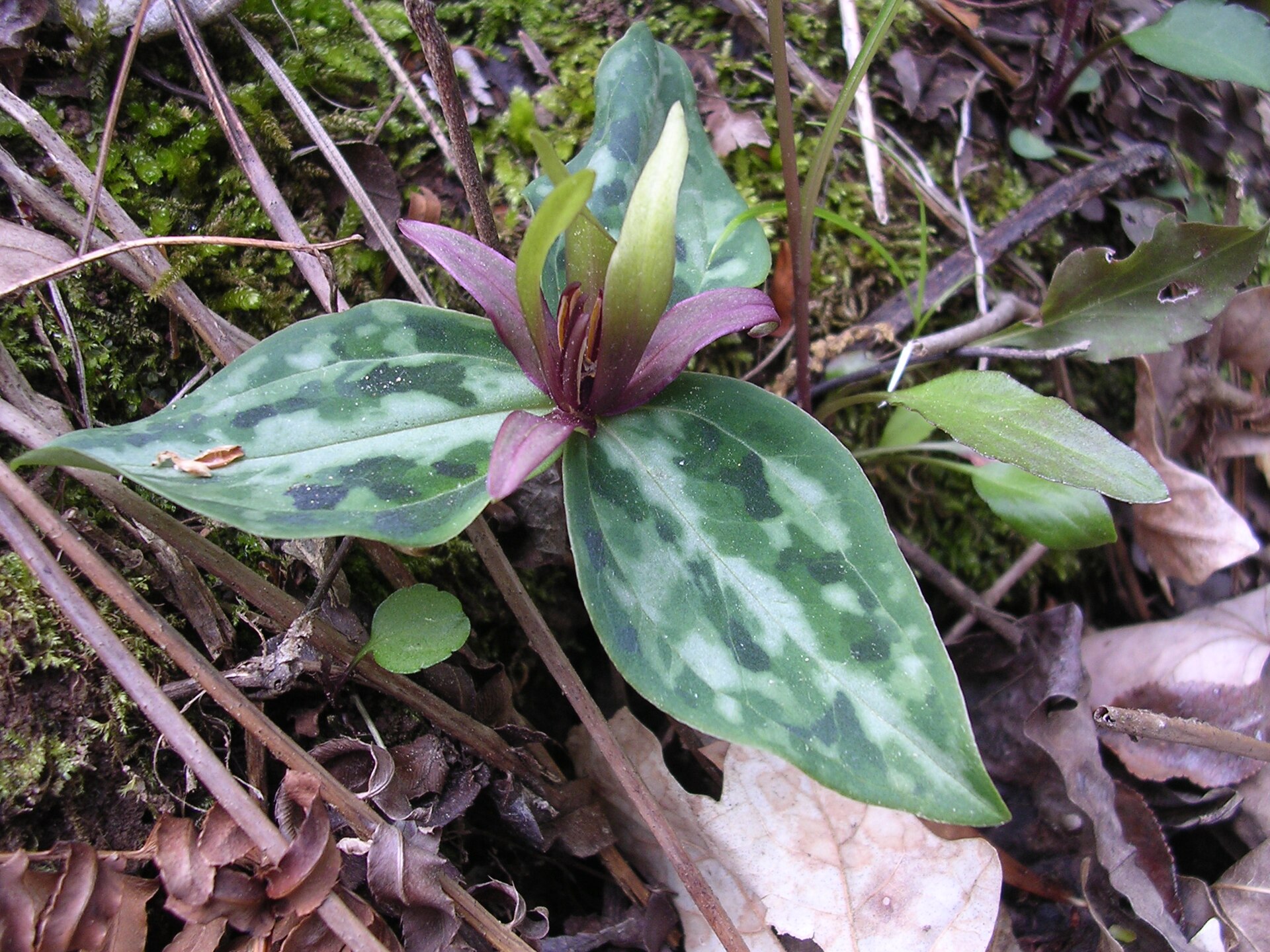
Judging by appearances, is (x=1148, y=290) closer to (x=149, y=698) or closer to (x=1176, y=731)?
(x=1176, y=731)

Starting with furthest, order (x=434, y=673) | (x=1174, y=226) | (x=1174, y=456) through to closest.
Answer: (x=1174, y=456) < (x=1174, y=226) < (x=434, y=673)

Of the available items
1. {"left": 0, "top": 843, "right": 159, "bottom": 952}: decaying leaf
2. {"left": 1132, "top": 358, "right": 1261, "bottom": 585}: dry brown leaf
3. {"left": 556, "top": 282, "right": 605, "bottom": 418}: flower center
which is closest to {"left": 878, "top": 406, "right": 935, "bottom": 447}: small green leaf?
{"left": 1132, "top": 358, "right": 1261, "bottom": 585}: dry brown leaf

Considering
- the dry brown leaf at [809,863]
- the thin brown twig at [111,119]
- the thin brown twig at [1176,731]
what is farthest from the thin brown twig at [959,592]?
the thin brown twig at [111,119]

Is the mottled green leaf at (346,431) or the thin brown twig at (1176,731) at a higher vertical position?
the mottled green leaf at (346,431)

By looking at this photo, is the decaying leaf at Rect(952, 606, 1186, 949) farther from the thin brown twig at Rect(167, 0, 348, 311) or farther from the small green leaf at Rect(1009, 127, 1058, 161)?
the thin brown twig at Rect(167, 0, 348, 311)

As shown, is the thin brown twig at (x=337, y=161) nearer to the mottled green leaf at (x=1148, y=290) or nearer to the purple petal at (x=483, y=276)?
the purple petal at (x=483, y=276)

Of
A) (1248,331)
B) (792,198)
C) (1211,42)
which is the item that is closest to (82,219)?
(792,198)

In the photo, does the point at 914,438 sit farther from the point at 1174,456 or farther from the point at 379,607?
the point at 379,607

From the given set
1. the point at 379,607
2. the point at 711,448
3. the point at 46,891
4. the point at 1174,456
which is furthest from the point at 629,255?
the point at 1174,456
